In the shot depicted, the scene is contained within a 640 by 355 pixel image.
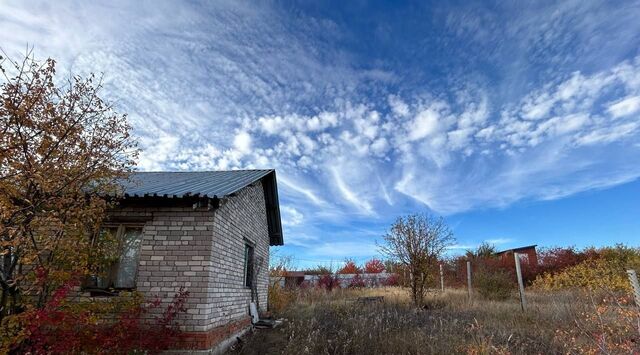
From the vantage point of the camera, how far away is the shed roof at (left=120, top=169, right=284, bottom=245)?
720 centimetres

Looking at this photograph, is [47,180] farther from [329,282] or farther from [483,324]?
[329,282]

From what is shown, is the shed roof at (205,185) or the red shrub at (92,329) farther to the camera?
the shed roof at (205,185)

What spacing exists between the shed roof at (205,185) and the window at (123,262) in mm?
839

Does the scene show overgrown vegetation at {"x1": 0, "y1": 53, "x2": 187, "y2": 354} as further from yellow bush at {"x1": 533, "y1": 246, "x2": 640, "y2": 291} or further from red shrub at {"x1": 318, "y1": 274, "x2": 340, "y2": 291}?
red shrub at {"x1": 318, "y1": 274, "x2": 340, "y2": 291}

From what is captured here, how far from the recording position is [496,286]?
1517 cm

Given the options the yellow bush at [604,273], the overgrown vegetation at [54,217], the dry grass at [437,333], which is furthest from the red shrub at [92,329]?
the yellow bush at [604,273]

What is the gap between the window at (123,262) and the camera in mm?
7277

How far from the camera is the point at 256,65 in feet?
32.4

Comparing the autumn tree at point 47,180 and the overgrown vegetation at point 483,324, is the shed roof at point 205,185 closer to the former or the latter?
the autumn tree at point 47,180

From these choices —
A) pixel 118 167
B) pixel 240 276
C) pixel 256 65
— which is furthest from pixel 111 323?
pixel 256 65

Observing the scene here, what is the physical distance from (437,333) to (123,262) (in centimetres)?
722

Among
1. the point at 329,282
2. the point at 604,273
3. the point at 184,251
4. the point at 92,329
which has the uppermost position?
the point at 184,251

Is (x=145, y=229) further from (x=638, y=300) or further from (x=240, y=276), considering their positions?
(x=638, y=300)

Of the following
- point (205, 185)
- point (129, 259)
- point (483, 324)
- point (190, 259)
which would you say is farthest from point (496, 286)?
point (129, 259)
